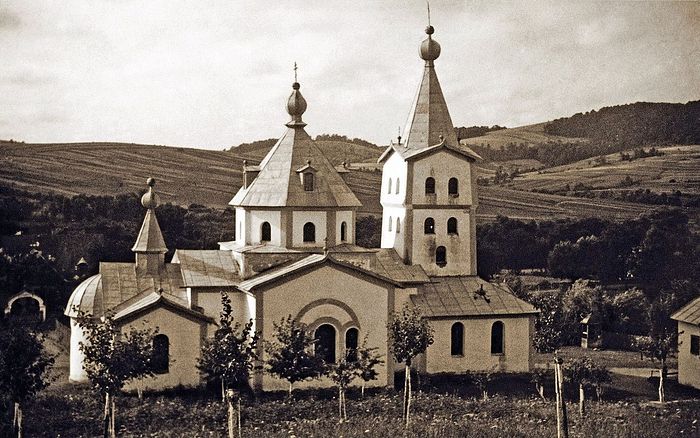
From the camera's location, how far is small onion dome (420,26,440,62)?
28141mm

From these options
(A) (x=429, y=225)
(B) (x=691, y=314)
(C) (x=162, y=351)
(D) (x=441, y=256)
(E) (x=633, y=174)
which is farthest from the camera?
(E) (x=633, y=174)

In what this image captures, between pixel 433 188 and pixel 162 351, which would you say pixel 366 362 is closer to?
pixel 162 351

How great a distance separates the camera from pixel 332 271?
78.0ft

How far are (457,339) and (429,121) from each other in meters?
7.01

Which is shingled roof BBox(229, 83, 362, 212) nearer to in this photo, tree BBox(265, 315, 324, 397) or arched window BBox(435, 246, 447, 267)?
arched window BBox(435, 246, 447, 267)

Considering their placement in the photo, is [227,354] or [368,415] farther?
[368,415]

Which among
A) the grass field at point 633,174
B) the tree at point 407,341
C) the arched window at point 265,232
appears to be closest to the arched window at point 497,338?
the tree at point 407,341

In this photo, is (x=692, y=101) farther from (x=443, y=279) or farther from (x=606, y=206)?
(x=606, y=206)

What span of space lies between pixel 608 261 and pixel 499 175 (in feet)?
20.8

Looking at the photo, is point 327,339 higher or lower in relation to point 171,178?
lower

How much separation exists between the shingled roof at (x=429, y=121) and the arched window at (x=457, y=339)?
18.1 feet

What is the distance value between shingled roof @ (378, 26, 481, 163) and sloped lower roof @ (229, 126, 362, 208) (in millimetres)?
3219

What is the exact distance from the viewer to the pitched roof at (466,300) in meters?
26.3

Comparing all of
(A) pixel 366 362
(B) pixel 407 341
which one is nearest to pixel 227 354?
(B) pixel 407 341
